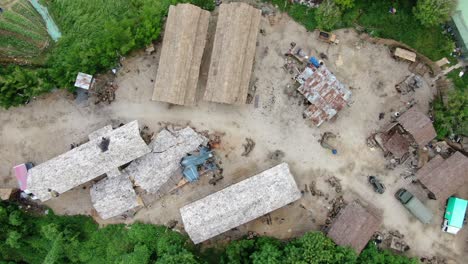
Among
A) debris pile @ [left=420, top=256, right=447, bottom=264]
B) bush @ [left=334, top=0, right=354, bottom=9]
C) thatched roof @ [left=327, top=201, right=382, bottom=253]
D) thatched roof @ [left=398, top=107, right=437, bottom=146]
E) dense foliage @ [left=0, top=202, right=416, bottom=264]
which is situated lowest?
dense foliage @ [left=0, top=202, right=416, bottom=264]

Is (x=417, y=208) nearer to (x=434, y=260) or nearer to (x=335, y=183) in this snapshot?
(x=434, y=260)

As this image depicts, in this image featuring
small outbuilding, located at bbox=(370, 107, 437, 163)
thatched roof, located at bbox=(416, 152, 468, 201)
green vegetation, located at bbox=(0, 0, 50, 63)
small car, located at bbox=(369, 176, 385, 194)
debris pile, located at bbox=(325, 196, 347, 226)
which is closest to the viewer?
thatched roof, located at bbox=(416, 152, 468, 201)

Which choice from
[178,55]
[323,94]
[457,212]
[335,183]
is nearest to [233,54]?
[178,55]

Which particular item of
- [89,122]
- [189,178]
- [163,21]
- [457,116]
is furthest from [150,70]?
[457,116]

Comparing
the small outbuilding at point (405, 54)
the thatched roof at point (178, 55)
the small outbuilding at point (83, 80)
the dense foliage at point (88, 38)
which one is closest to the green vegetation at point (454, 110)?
the small outbuilding at point (405, 54)

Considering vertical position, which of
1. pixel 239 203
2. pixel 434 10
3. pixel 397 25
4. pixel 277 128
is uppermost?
pixel 434 10

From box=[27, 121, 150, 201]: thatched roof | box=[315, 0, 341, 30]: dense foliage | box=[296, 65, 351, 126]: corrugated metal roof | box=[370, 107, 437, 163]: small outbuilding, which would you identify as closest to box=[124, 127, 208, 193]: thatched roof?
box=[27, 121, 150, 201]: thatched roof

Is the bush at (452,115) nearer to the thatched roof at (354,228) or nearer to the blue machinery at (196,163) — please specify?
the thatched roof at (354,228)

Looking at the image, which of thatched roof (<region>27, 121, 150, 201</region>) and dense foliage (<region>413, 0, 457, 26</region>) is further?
thatched roof (<region>27, 121, 150, 201</region>)

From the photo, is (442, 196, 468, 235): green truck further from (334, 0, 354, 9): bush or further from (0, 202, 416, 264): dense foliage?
(334, 0, 354, 9): bush
